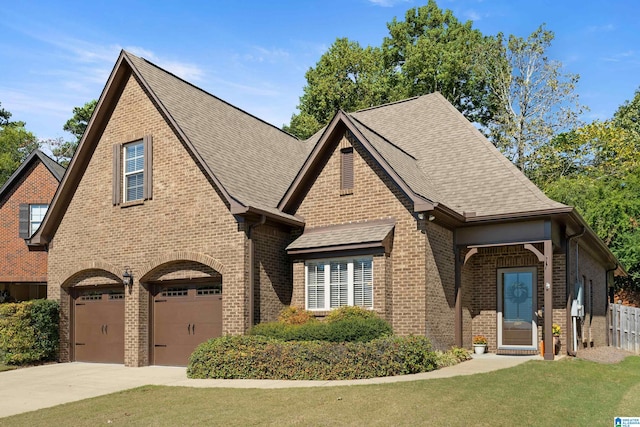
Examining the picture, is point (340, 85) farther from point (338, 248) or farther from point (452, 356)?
point (452, 356)

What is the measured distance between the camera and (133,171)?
19578 mm

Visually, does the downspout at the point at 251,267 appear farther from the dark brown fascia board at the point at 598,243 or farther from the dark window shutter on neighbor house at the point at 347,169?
the dark brown fascia board at the point at 598,243

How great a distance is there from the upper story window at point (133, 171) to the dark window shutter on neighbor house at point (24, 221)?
10746 millimetres

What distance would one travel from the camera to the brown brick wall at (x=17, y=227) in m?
28.7

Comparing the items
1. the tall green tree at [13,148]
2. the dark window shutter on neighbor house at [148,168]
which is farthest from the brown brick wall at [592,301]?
the tall green tree at [13,148]

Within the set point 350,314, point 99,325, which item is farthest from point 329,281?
point 99,325

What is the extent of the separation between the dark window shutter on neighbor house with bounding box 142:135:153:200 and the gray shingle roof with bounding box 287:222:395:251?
14.6ft

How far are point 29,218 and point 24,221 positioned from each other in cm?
23

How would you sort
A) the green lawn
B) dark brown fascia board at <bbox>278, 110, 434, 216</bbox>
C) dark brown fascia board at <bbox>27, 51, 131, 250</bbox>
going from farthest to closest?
dark brown fascia board at <bbox>27, 51, 131, 250</bbox> → dark brown fascia board at <bbox>278, 110, 434, 216</bbox> → the green lawn

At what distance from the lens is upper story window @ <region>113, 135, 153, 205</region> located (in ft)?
63.4

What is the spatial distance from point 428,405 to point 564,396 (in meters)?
2.64

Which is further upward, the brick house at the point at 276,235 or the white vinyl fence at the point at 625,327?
the brick house at the point at 276,235

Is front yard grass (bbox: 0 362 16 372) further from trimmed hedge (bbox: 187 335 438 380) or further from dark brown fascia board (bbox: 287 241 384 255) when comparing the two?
dark brown fascia board (bbox: 287 241 384 255)

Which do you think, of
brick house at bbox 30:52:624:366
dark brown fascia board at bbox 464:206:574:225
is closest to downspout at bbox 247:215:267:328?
brick house at bbox 30:52:624:366
